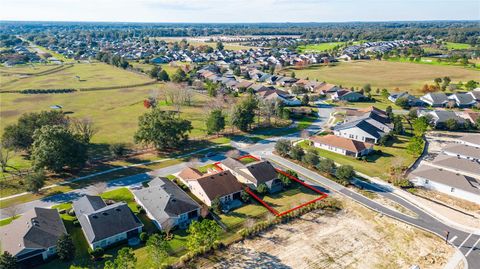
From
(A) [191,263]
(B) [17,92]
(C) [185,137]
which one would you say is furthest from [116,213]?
(B) [17,92]

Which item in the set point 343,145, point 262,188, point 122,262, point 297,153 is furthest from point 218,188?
point 343,145

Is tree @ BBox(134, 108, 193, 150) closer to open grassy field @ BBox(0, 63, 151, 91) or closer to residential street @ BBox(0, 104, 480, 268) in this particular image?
residential street @ BBox(0, 104, 480, 268)

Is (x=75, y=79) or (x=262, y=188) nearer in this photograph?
(x=262, y=188)

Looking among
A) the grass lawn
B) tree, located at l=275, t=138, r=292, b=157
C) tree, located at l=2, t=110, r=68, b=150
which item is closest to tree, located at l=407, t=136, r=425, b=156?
the grass lawn

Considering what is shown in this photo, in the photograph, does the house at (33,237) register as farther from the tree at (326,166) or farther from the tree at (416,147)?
the tree at (416,147)

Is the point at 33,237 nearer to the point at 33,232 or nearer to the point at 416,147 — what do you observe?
the point at 33,232

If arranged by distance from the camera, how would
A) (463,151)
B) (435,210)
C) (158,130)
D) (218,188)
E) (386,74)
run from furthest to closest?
(386,74) → (158,130) → (463,151) → (218,188) → (435,210)

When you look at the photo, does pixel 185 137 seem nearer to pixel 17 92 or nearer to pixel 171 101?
pixel 171 101

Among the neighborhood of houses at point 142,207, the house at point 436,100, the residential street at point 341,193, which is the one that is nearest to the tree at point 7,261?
the neighborhood of houses at point 142,207
